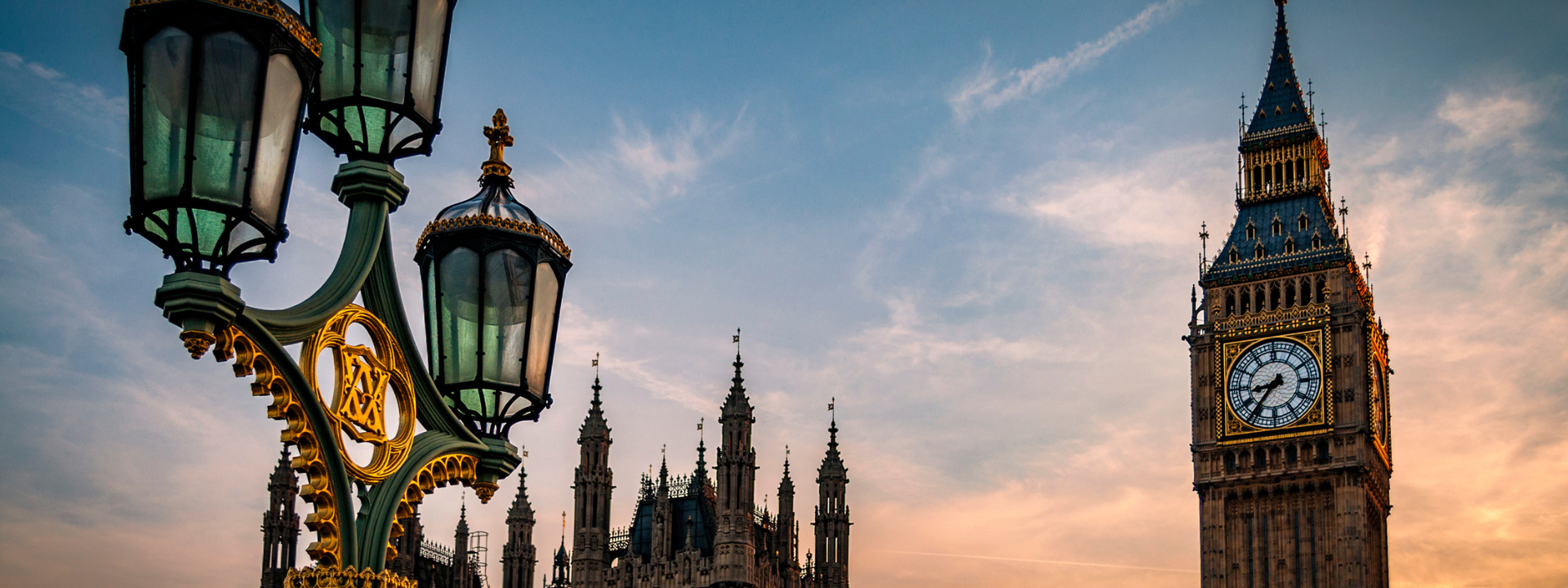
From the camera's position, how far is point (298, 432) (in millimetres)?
6961

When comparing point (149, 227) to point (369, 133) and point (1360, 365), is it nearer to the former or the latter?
point (369, 133)

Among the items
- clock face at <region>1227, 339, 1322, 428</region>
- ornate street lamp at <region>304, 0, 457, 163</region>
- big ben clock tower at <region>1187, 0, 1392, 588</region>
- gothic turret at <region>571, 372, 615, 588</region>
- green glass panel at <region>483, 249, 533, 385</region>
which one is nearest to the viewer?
ornate street lamp at <region>304, 0, 457, 163</region>

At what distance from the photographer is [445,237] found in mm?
8359

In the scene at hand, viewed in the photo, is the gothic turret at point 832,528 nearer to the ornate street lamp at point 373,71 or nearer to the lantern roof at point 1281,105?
the lantern roof at point 1281,105

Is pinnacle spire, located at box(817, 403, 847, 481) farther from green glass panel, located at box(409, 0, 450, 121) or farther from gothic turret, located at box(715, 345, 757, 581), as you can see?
green glass panel, located at box(409, 0, 450, 121)

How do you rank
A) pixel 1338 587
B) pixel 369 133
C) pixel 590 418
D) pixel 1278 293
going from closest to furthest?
pixel 369 133 < pixel 590 418 < pixel 1338 587 < pixel 1278 293

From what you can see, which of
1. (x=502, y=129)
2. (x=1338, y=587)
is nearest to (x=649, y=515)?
(x=1338, y=587)

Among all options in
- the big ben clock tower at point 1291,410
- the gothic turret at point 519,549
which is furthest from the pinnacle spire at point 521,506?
the big ben clock tower at point 1291,410

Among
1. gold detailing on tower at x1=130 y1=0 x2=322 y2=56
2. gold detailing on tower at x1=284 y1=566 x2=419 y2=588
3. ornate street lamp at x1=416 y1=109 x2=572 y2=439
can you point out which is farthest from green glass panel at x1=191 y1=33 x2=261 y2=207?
ornate street lamp at x1=416 y1=109 x2=572 y2=439

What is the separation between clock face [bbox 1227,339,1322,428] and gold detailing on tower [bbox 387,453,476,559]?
76144 mm

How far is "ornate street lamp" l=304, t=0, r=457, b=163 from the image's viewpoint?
7.80 meters

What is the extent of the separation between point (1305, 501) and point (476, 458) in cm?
7621

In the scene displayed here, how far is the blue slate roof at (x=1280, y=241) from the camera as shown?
271 ft

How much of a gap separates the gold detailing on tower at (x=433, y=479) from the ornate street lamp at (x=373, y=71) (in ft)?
4.71
